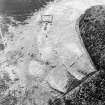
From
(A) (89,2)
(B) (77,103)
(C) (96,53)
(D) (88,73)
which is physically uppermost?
(A) (89,2)

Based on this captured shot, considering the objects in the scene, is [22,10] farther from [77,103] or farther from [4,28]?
[77,103]

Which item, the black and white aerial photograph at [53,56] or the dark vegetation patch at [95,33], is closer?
the black and white aerial photograph at [53,56]

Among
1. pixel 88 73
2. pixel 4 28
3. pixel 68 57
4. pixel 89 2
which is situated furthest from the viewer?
pixel 89 2

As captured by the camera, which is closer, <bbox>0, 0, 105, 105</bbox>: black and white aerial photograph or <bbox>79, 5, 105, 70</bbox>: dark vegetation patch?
<bbox>0, 0, 105, 105</bbox>: black and white aerial photograph

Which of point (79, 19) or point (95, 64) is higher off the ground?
point (79, 19)

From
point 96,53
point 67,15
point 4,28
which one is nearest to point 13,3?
point 4,28

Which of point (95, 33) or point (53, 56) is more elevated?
point (95, 33)

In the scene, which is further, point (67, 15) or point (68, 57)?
point (67, 15)

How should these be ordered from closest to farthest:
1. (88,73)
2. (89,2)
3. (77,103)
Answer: (77,103) → (88,73) → (89,2)
